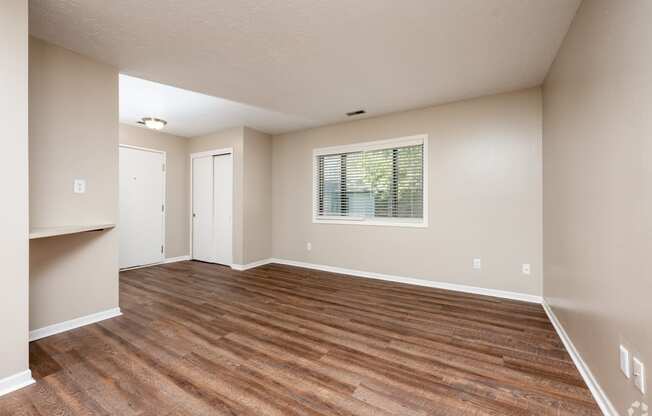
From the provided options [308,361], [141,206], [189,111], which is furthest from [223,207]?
[308,361]

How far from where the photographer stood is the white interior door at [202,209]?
5.47m

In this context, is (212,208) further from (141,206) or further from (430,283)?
(430,283)

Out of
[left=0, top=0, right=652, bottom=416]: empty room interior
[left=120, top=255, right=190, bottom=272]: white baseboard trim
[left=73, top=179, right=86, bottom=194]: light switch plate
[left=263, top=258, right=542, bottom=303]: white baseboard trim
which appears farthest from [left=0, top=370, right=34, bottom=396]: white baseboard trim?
[left=263, top=258, right=542, bottom=303]: white baseboard trim

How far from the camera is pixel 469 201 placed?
3.62 metres

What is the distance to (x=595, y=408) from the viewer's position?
5.15 ft

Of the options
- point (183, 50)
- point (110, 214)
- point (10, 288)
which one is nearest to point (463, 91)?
point (183, 50)

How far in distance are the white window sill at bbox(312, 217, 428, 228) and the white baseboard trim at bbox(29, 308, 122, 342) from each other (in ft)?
10.1

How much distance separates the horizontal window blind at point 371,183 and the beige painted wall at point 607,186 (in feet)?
6.12

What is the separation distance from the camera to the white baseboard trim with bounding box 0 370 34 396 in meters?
1.71

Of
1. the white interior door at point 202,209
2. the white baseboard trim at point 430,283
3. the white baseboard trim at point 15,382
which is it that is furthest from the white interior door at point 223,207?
the white baseboard trim at point 15,382

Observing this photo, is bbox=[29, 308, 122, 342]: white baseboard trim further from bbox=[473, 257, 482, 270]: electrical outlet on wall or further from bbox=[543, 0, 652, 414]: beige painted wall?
bbox=[473, 257, 482, 270]: electrical outlet on wall

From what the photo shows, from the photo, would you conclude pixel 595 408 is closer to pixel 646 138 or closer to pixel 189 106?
pixel 646 138

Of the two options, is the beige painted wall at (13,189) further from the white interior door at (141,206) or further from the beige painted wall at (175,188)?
the beige painted wall at (175,188)

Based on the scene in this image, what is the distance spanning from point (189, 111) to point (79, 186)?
2.03m
